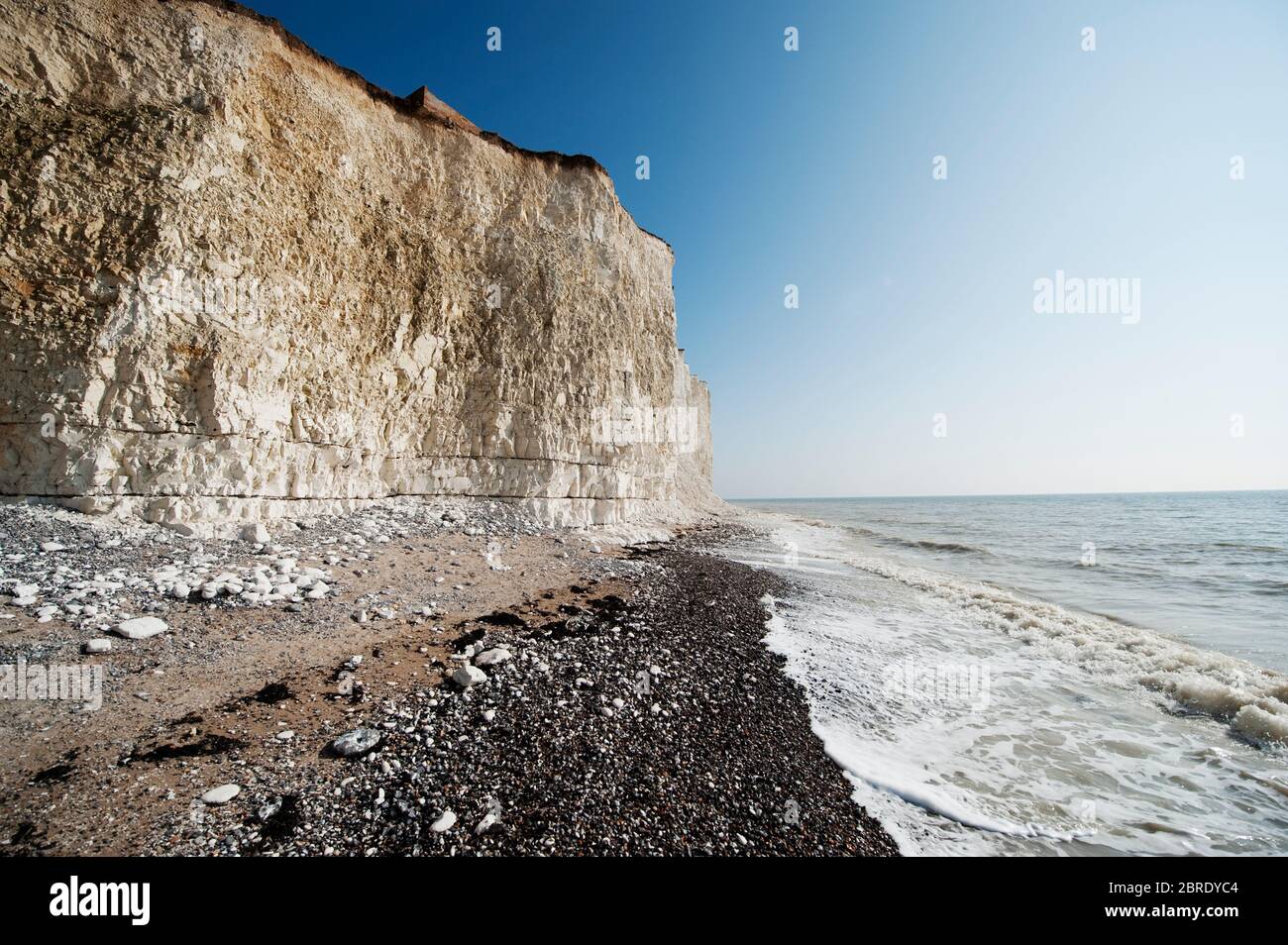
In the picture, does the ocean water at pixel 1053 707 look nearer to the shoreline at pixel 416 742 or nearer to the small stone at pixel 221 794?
the shoreline at pixel 416 742

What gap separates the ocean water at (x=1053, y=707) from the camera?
418 centimetres

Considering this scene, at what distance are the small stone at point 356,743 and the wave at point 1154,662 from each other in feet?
33.5

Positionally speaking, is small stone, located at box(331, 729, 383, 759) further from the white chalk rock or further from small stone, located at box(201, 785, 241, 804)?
the white chalk rock

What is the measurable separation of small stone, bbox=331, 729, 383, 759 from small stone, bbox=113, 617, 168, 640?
3.73 metres

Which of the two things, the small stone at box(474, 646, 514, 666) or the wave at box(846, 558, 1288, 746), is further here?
the wave at box(846, 558, 1288, 746)

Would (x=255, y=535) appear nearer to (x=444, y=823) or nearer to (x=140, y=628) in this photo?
(x=140, y=628)

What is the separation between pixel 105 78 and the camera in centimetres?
979

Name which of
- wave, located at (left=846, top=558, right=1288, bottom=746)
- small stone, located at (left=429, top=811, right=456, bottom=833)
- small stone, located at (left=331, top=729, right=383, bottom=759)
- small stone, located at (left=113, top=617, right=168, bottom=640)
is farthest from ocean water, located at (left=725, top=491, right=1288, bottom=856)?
small stone, located at (left=113, top=617, right=168, bottom=640)

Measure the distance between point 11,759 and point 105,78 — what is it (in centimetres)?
1414

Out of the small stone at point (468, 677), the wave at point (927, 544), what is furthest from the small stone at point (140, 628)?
the wave at point (927, 544)

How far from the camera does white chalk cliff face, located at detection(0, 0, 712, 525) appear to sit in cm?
879

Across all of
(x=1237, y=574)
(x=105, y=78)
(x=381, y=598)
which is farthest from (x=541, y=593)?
(x=1237, y=574)

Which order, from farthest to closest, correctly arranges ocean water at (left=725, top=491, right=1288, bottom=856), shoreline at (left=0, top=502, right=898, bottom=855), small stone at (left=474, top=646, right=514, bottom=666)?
small stone at (left=474, top=646, right=514, bottom=666) < ocean water at (left=725, top=491, right=1288, bottom=856) < shoreline at (left=0, top=502, right=898, bottom=855)
